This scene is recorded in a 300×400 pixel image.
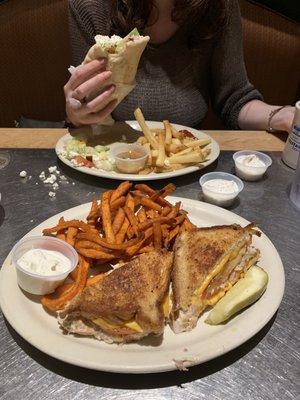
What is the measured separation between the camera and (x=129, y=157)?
6.89ft

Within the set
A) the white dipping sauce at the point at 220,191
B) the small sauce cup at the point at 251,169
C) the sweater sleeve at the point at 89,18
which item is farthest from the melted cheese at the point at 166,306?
the sweater sleeve at the point at 89,18

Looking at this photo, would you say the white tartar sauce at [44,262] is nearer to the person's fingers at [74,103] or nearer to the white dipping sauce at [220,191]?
the white dipping sauce at [220,191]

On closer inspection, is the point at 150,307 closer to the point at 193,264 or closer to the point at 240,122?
the point at 193,264

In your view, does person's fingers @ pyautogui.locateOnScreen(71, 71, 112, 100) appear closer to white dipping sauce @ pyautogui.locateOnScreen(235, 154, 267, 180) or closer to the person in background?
the person in background

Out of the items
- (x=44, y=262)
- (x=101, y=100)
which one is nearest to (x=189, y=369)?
(x=44, y=262)

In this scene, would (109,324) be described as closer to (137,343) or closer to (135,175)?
(137,343)

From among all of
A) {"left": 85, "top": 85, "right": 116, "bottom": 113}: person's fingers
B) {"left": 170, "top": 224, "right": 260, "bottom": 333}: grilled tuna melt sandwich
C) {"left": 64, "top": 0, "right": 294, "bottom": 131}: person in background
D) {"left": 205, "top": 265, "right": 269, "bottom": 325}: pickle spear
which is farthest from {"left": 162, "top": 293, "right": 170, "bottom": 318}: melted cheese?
{"left": 64, "top": 0, "right": 294, "bottom": 131}: person in background

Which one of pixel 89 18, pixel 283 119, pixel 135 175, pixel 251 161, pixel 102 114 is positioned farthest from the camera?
pixel 89 18

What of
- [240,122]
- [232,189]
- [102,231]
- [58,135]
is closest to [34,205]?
[102,231]

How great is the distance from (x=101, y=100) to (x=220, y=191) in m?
0.78

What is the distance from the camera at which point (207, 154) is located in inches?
85.6

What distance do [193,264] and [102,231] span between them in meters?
0.42

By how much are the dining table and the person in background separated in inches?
23.5

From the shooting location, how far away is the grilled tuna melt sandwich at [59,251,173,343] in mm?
1182
